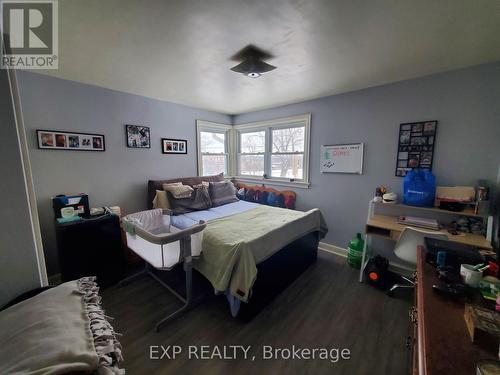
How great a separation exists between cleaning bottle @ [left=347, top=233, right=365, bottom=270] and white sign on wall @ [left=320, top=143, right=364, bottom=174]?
95cm

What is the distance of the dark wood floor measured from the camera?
1485mm

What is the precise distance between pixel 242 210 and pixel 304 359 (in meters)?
1.87

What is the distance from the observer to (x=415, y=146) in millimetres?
2428

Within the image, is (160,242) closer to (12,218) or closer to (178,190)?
(12,218)

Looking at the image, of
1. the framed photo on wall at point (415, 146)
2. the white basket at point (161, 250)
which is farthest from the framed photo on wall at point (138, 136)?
the framed photo on wall at point (415, 146)

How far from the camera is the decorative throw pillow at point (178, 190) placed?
3.02 m

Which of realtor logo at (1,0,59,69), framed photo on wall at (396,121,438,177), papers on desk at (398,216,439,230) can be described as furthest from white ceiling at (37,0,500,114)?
papers on desk at (398,216,439,230)

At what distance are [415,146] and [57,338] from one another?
3.31 meters

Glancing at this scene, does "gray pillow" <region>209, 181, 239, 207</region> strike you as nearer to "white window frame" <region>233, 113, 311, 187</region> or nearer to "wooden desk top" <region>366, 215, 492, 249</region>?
"white window frame" <region>233, 113, 311, 187</region>

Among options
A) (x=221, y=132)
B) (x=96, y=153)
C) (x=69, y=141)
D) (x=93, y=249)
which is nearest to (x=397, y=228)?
(x=93, y=249)

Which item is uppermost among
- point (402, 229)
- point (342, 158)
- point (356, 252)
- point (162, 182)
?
point (342, 158)

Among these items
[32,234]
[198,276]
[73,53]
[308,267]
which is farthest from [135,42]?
[308,267]

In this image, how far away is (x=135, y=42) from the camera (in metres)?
1.67

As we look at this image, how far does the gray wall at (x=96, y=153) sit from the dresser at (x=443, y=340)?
3.34 m
